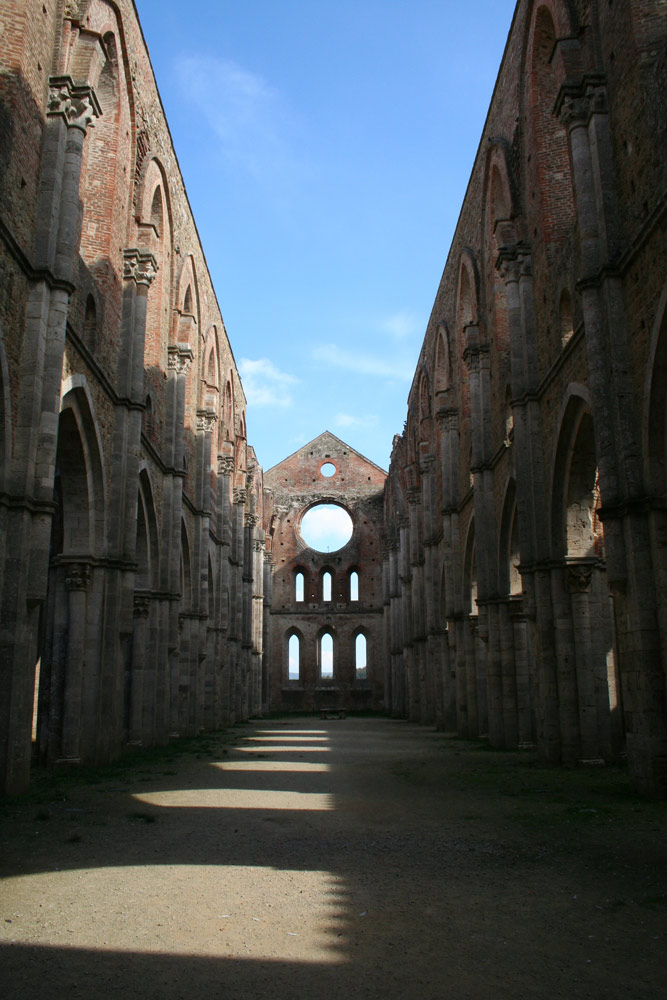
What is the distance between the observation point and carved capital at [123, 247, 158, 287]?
55.0 ft

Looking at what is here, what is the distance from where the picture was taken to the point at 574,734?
1359 centimetres

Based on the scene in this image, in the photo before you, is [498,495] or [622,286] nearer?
[622,286]

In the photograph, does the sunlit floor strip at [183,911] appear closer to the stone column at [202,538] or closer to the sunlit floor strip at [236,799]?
the sunlit floor strip at [236,799]

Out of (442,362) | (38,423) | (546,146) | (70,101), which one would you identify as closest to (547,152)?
(546,146)

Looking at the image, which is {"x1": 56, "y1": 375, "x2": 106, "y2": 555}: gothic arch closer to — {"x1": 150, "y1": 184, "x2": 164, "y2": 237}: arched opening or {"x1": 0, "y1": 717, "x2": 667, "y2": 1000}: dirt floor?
{"x1": 0, "y1": 717, "x2": 667, "y2": 1000}: dirt floor

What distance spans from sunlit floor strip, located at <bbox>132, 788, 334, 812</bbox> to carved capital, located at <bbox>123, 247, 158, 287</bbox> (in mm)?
9959

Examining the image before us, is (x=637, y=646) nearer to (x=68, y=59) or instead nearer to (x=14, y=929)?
(x=14, y=929)

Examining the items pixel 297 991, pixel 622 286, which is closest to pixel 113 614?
pixel 622 286

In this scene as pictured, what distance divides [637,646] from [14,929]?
7499 mm

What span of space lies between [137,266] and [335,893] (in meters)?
13.8

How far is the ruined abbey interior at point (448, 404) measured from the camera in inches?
408

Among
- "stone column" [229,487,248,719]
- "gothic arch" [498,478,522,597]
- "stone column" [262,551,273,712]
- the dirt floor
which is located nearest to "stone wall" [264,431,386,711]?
"stone column" [262,551,273,712]

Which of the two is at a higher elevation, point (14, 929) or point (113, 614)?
point (113, 614)

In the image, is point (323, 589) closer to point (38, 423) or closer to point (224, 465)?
point (224, 465)
